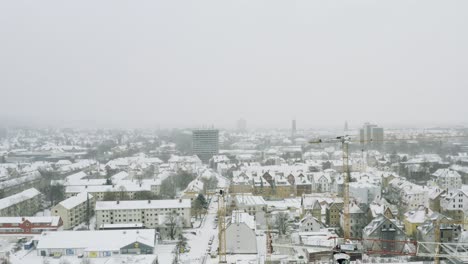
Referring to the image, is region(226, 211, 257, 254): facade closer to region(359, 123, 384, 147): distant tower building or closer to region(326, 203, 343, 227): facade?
region(326, 203, 343, 227): facade

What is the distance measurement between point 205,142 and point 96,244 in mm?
17764

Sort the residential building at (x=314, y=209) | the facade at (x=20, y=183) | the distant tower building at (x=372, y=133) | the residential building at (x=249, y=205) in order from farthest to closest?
the distant tower building at (x=372, y=133) < the facade at (x=20, y=183) < the residential building at (x=249, y=205) < the residential building at (x=314, y=209)

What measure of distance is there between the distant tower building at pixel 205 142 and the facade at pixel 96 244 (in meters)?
17.2

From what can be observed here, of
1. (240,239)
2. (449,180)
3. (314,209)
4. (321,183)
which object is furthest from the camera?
(321,183)

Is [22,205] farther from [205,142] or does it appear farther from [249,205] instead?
[205,142]

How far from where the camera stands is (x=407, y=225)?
27.5ft

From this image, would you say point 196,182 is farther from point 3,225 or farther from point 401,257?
point 401,257

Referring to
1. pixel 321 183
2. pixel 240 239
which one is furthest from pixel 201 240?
pixel 321 183

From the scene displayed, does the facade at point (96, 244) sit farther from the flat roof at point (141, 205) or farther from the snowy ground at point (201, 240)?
the flat roof at point (141, 205)

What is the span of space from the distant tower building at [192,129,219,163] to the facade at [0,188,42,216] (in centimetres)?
1383

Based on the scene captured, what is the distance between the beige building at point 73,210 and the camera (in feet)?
30.7

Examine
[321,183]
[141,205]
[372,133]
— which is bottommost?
[321,183]

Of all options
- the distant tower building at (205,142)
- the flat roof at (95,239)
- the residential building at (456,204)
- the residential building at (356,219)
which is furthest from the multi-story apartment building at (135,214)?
the distant tower building at (205,142)

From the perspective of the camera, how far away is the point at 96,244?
737cm
